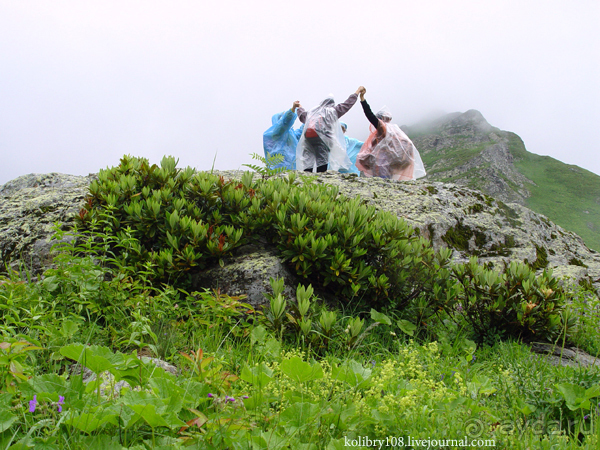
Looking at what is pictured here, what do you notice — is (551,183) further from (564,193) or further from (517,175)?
(564,193)

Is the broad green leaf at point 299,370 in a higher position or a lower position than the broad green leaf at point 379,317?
higher

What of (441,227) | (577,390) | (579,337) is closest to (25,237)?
(577,390)

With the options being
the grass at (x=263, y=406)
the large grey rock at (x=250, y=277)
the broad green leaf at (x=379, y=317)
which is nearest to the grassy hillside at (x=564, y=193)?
the broad green leaf at (x=379, y=317)

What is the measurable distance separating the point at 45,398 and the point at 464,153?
311 ft

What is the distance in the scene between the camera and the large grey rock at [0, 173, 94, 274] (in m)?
3.55

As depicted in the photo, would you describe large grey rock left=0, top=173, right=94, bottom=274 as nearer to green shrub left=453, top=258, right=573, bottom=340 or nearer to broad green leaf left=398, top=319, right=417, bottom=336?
broad green leaf left=398, top=319, right=417, bottom=336

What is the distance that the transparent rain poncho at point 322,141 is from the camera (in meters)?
8.77

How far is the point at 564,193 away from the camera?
62.8 m

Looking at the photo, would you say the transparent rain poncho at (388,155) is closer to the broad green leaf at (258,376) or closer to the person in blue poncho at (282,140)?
the person in blue poncho at (282,140)

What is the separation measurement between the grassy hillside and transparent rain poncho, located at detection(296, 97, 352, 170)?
3871 cm

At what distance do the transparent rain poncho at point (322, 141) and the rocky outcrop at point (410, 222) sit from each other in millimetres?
2674

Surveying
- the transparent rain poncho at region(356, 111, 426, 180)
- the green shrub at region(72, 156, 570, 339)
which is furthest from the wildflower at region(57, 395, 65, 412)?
the transparent rain poncho at region(356, 111, 426, 180)

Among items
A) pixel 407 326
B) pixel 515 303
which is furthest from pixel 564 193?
pixel 407 326

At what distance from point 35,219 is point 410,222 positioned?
4.62 meters
